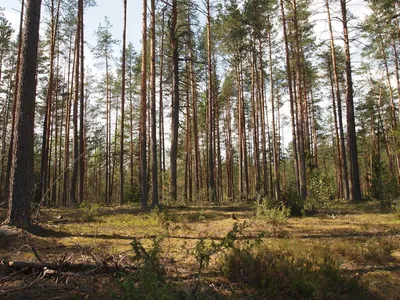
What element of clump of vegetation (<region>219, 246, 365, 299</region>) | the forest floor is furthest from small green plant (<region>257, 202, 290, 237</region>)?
clump of vegetation (<region>219, 246, 365, 299</region>)

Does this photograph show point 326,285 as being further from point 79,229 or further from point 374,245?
point 79,229

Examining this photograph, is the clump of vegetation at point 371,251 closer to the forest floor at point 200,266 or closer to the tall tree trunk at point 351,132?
the forest floor at point 200,266

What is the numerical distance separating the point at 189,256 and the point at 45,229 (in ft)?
12.6

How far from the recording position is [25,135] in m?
6.23

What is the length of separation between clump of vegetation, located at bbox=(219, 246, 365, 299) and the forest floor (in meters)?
0.01

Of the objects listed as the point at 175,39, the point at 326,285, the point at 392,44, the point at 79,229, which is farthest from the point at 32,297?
the point at 392,44

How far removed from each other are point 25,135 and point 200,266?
16.6ft

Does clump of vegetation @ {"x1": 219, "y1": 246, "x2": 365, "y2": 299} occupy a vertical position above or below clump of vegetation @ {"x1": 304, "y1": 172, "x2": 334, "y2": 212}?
below

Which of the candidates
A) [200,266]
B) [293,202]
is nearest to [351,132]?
[293,202]

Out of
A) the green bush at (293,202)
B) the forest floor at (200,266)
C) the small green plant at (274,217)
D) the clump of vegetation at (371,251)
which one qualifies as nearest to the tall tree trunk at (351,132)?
the green bush at (293,202)

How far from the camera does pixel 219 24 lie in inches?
752

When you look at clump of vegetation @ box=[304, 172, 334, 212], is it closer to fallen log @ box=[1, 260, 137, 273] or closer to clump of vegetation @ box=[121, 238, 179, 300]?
fallen log @ box=[1, 260, 137, 273]

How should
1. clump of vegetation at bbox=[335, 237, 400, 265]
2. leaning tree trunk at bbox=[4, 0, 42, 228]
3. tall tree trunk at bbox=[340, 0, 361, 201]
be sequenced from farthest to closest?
1. tall tree trunk at bbox=[340, 0, 361, 201]
2. leaning tree trunk at bbox=[4, 0, 42, 228]
3. clump of vegetation at bbox=[335, 237, 400, 265]

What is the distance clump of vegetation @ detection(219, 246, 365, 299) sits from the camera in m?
3.82
